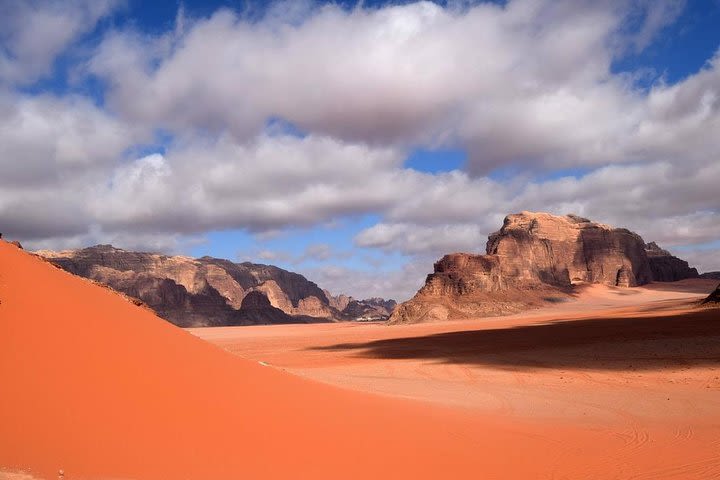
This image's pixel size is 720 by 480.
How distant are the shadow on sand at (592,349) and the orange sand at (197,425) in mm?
13578

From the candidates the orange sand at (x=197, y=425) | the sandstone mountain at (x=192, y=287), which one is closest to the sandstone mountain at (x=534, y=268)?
the sandstone mountain at (x=192, y=287)

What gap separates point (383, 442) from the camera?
7746mm

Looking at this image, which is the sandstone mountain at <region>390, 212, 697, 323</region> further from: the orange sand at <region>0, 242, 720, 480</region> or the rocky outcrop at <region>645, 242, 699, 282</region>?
the orange sand at <region>0, 242, 720, 480</region>

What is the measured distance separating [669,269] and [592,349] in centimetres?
13099

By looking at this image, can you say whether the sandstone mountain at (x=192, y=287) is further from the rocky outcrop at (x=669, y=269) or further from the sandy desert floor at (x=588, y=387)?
the rocky outcrop at (x=669, y=269)

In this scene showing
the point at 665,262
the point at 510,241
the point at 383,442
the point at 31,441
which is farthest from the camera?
the point at 665,262

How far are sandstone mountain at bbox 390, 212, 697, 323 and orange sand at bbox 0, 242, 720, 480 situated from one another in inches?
2813

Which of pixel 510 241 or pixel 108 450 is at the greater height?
pixel 510 241

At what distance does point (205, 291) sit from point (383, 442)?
135236 mm

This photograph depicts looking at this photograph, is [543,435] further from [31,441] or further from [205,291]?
[205,291]

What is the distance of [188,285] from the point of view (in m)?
154

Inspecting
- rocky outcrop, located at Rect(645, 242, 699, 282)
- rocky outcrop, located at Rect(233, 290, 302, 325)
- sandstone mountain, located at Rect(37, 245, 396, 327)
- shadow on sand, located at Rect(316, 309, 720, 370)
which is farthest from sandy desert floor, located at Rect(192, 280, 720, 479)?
rocky outcrop, located at Rect(645, 242, 699, 282)

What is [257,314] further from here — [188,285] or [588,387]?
[588,387]

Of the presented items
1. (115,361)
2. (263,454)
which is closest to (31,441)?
(115,361)
